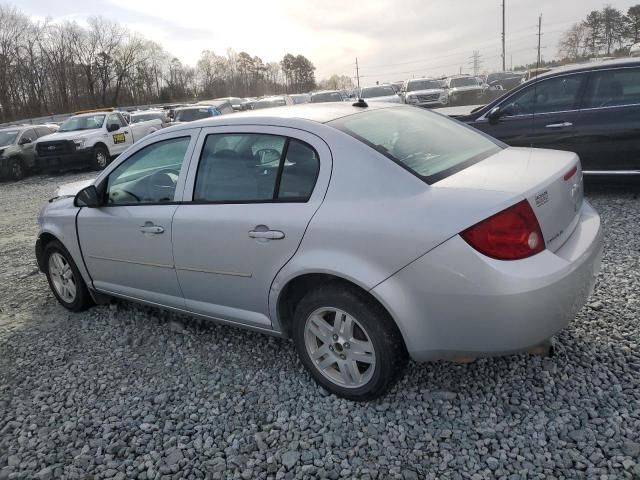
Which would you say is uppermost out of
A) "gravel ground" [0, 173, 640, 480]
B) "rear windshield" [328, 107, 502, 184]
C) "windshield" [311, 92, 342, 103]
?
"windshield" [311, 92, 342, 103]

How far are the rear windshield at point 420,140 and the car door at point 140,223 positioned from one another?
1.20 meters

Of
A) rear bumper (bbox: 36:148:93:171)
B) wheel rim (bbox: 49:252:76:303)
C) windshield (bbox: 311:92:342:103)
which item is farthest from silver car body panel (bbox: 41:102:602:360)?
windshield (bbox: 311:92:342:103)

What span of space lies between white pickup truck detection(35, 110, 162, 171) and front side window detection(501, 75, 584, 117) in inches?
499

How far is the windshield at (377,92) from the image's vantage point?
911 inches

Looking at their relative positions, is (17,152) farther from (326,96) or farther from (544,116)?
(544,116)

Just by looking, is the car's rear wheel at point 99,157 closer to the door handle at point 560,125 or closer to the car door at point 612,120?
the door handle at point 560,125

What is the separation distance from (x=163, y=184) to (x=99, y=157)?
13372 mm

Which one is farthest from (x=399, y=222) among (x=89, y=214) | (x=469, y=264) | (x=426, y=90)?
(x=426, y=90)

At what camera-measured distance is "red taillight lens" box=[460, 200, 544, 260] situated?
→ 7.30 ft

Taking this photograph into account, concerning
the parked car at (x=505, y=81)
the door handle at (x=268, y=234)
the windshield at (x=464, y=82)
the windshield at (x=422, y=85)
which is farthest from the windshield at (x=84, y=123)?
the parked car at (x=505, y=81)

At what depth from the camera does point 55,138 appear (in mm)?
15234

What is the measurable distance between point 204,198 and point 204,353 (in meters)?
1.13

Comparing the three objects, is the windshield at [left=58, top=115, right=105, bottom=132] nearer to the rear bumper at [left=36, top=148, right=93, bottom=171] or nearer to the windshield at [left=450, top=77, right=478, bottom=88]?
the rear bumper at [left=36, top=148, right=93, bottom=171]

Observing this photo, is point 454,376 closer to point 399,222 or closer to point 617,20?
point 399,222
